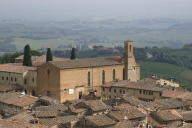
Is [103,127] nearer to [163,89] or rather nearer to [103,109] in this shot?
[103,109]

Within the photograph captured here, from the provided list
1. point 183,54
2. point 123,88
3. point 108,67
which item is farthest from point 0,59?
point 183,54

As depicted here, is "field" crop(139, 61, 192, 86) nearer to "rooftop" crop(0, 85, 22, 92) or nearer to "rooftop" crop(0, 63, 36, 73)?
"rooftop" crop(0, 63, 36, 73)

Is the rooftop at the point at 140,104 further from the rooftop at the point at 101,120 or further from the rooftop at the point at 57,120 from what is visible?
the rooftop at the point at 57,120

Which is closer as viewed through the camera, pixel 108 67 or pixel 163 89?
pixel 163 89

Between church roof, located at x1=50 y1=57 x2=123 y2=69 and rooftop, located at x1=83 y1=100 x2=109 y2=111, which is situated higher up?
church roof, located at x1=50 y1=57 x2=123 y2=69

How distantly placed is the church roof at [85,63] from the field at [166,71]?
102 feet

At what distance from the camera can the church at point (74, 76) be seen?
55.6 meters

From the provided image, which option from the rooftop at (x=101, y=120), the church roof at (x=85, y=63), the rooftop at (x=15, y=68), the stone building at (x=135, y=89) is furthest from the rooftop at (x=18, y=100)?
the rooftop at (x=101, y=120)

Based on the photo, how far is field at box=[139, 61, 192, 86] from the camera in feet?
316

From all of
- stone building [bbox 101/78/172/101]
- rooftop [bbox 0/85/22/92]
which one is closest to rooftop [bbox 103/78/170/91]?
stone building [bbox 101/78/172/101]

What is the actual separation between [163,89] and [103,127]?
20.4 meters

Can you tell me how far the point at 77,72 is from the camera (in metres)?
57.2

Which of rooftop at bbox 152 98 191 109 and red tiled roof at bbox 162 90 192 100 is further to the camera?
red tiled roof at bbox 162 90 192 100

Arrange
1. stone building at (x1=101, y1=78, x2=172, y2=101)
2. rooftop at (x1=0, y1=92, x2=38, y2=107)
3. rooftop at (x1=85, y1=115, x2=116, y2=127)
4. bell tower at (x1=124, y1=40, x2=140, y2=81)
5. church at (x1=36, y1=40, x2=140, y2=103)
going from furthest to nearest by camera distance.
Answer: bell tower at (x1=124, y1=40, x2=140, y2=81), church at (x1=36, y1=40, x2=140, y2=103), stone building at (x1=101, y1=78, x2=172, y2=101), rooftop at (x1=0, y1=92, x2=38, y2=107), rooftop at (x1=85, y1=115, x2=116, y2=127)
